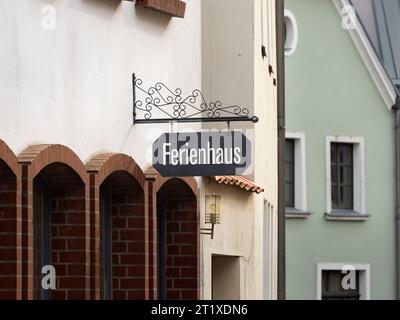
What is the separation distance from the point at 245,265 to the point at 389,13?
2145cm

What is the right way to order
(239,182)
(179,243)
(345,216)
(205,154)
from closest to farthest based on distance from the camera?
1. (205,154)
2. (179,243)
3. (239,182)
4. (345,216)

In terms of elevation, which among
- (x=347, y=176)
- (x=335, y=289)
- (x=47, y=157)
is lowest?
(x=335, y=289)

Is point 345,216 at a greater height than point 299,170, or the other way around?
point 299,170

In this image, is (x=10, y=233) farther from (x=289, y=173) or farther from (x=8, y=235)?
(x=289, y=173)

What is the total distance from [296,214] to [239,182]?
1735cm

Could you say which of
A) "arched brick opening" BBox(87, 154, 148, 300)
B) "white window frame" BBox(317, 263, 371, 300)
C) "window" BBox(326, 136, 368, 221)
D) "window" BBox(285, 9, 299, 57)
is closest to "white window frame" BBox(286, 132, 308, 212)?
"window" BBox(326, 136, 368, 221)

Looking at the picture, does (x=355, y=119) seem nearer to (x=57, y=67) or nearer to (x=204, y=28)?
(x=204, y=28)

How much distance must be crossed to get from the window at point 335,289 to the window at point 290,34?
14.9 ft

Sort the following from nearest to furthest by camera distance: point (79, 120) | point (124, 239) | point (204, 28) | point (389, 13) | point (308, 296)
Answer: point (79, 120) → point (124, 239) → point (204, 28) → point (308, 296) → point (389, 13)

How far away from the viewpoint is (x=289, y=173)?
3691 cm

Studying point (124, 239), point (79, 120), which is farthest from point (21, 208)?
point (124, 239)

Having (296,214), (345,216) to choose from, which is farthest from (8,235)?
(345,216)

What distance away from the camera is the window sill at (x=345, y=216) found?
37.3 m
